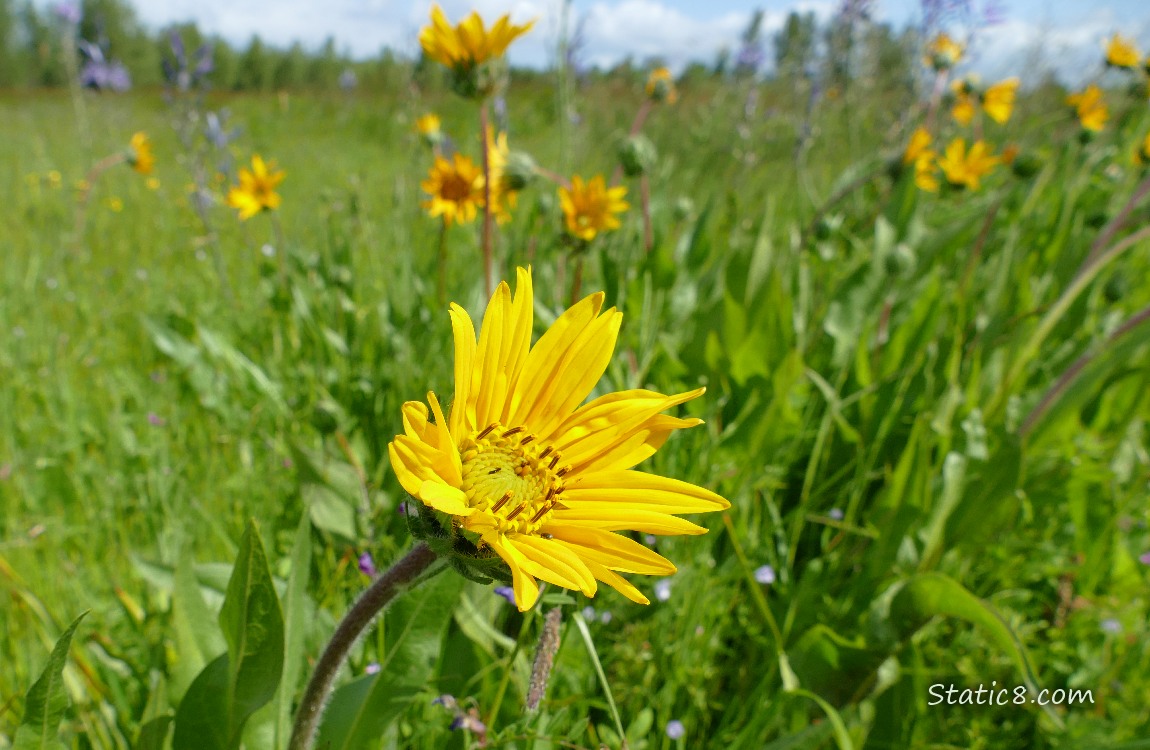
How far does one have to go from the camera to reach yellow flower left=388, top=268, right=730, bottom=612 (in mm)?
634

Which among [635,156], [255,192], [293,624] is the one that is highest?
[635,156]

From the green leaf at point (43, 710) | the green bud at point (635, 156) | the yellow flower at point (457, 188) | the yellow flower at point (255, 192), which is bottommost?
the green leaf at point (43, 710)

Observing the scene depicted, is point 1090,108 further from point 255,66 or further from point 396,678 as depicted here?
point 255,66

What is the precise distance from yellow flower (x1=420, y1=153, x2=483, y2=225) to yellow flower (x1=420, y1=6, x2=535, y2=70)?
0.67 metres

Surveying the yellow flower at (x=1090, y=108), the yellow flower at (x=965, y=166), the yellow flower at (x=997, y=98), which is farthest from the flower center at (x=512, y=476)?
the yellow flower at (x=997, y=98)

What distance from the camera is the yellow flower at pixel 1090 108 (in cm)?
368

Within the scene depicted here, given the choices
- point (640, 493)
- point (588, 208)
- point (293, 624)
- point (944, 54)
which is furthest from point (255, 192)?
point (944, 54)

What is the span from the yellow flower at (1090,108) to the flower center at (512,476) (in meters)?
4.11

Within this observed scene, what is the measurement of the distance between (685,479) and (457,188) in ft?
4.30

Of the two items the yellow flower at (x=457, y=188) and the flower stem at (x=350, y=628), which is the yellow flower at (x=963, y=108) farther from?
the flower stem at (x=350, y=628)

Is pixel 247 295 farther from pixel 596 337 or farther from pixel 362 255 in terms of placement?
pixel 596 337

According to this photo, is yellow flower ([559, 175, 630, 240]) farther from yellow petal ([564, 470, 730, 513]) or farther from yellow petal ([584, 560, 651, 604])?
yellow petal ([584, 560, 651, 604])

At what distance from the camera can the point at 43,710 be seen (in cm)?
71

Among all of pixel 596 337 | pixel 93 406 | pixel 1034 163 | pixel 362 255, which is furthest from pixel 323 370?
pixel 1034 163
